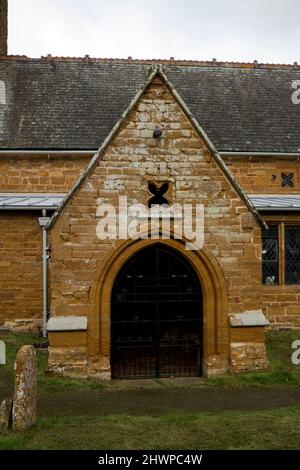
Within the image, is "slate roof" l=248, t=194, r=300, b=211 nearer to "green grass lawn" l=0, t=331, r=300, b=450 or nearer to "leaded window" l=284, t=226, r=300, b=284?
"leaded window" l=284, t=226, r=300, b=284

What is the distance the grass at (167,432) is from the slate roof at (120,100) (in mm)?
11461

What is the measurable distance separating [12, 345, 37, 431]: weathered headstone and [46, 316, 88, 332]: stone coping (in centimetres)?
224

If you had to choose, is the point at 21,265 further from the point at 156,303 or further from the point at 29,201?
the point at 156,303

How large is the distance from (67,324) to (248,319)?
359 centimetres

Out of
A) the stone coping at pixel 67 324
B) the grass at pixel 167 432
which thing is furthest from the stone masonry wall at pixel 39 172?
the grass at pixel 167 432

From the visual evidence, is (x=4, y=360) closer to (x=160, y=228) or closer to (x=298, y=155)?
(x=160, y=228)

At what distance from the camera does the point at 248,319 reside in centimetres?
1010

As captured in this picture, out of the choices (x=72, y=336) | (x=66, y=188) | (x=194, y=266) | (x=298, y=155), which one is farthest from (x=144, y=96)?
(x=298, y=155)

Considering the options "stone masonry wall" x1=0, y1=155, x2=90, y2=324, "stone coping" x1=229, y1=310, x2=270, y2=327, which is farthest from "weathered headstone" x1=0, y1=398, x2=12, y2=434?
"stone masonry wall" x1=0, y1=155, x2=90, y2=324

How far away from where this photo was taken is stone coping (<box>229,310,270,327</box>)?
394 inches

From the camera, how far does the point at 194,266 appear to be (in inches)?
403

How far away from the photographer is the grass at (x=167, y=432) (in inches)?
250

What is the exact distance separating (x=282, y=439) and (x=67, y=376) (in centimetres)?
453
